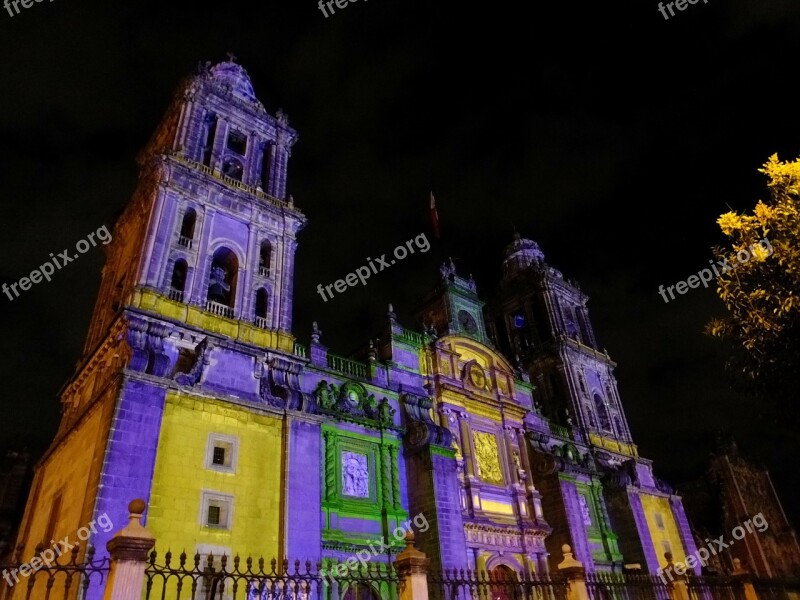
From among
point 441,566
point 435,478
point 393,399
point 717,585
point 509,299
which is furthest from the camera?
point 509,299

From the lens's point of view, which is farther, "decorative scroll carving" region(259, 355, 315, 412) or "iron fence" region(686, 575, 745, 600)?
Result: "decorative scroll carving" region(259, 355, 315, 412)

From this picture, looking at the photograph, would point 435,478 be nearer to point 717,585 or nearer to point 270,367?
point 270,367

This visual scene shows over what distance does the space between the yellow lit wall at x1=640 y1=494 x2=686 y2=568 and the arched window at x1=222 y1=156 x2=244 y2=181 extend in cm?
2721

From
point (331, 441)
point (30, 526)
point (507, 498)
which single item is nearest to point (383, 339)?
point (331, 441)

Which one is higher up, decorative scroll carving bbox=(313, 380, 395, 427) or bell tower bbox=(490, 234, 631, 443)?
bell tower bbox=(490, 234, 631, 443)

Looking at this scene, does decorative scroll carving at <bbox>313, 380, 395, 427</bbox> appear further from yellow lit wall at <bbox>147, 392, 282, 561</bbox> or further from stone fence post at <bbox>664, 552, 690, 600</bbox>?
stone fence post at <bbox>664, 552, 690, 600</bbox>

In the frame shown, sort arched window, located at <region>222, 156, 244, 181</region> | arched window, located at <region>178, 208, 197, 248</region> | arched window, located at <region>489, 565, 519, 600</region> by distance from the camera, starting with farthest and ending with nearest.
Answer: arched window, located at <region>222, 156, 244, 181</region> < arched window, located at <region>489, 565, 519, 600</region> < arched window, located at <region>178, 208, 197, 248</region>

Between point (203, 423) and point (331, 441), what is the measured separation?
4807mm

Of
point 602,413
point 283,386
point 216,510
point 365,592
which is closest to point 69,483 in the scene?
point 216,510

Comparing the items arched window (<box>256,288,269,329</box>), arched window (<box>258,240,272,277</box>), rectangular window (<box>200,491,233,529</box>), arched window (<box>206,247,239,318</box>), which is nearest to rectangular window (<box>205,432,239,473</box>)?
rectangular window (<box>200,491,233,529</box>)

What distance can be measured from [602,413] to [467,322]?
37.9ft

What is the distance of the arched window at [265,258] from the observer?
2184cm

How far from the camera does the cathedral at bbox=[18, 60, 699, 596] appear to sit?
51.9 feet

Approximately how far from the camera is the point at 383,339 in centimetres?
2541
